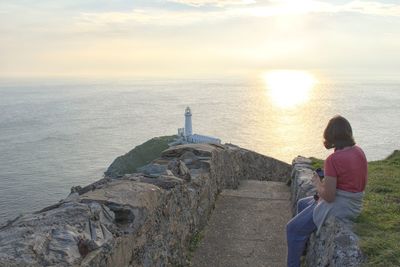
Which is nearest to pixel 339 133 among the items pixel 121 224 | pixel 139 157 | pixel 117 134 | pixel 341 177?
pixel 341 177

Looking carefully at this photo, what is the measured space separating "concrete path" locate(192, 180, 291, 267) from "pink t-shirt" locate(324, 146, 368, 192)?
2196 millimetres

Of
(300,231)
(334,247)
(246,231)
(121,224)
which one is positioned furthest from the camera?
(246,231)

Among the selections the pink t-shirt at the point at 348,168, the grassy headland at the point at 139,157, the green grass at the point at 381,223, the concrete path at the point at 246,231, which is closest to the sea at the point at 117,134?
the grassy headland at the point at 139,157

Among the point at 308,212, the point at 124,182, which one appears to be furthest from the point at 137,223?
the point at 308,212

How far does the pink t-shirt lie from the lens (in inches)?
217

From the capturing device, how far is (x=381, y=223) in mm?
6062

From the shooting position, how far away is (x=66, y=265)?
3619 millimetres

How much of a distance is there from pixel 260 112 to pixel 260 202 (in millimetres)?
111125

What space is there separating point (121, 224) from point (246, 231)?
4.05 m

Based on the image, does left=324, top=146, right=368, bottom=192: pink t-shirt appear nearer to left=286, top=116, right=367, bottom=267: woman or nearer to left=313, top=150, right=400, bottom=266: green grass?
left=286, top=116, right=367, bottom=267: woman

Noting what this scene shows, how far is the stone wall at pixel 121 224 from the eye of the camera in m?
3.76

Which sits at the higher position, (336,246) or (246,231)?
(336,246)

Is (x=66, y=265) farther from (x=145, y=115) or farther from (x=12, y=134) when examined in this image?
(x=145, y=115)

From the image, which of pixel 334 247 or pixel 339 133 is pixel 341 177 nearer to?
pixel 339 133
